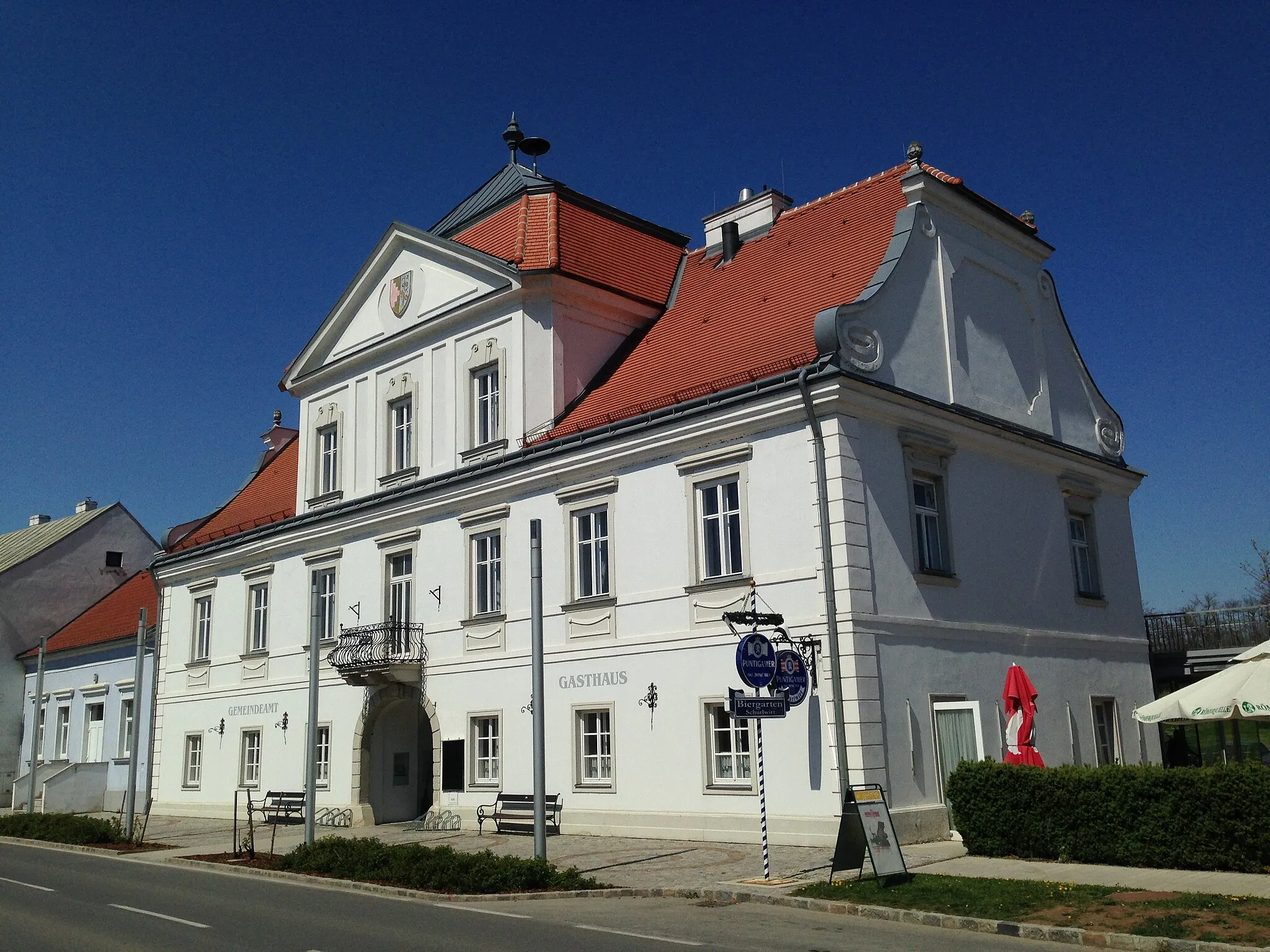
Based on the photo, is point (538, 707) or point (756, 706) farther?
point (538, 707)

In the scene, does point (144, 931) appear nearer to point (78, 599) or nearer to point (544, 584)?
point (544, 584)

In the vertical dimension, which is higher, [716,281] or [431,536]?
[716,281]

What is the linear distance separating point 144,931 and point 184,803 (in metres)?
22.8

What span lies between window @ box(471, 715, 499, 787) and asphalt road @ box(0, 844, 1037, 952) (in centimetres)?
785

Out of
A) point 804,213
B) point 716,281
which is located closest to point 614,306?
point 716,281

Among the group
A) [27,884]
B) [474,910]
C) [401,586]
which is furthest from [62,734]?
[474,910]

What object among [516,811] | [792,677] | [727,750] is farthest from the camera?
[516,811]

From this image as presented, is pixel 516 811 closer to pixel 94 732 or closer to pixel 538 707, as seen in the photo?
pixel 538 707

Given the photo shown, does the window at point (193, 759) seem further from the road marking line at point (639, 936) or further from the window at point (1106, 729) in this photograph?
the road marking line at point (639, 936)

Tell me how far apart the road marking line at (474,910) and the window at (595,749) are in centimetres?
752

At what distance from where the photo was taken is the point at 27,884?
1705 centimetres

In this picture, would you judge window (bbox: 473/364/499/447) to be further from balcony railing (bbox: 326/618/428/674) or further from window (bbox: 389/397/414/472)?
balcony railing (bbox: 326/618/428/674)

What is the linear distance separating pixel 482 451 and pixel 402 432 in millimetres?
3600

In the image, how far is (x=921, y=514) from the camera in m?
20.3
